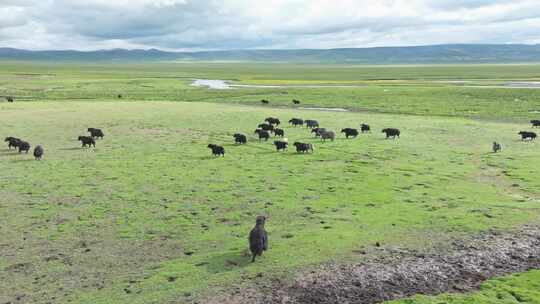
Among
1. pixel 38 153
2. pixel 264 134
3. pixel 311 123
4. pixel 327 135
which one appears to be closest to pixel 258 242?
pixel 38 153

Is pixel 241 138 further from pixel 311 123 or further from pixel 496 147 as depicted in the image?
pixel 496 147

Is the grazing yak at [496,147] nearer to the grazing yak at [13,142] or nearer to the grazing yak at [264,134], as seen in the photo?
the grazing yak at [264,134]

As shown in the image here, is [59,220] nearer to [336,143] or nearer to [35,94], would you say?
[336,143]

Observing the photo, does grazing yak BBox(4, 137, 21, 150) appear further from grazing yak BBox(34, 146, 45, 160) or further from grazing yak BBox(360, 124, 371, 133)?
grazing yak BBox(360, 124, 371, 133)

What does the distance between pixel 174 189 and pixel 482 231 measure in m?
13.3

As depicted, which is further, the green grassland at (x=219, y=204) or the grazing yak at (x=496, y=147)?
the grazing yak at (x=496, y=147)

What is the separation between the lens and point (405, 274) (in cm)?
1420

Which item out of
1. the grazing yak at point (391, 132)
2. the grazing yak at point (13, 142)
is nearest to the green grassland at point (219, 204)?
the grazing yak at point (13, 142)

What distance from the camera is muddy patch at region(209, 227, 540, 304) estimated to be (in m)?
13.0

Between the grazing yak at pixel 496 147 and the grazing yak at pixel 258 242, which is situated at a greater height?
the grazing yak at pixel 496 147

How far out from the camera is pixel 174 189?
890 inches

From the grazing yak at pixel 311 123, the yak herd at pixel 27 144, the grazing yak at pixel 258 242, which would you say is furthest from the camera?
the grazing yak at pixel 311 123

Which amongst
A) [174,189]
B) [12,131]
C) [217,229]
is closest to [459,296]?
[217,229]

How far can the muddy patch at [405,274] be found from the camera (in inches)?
513
